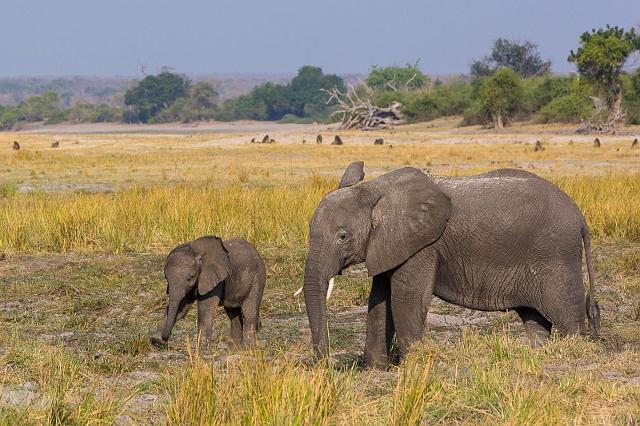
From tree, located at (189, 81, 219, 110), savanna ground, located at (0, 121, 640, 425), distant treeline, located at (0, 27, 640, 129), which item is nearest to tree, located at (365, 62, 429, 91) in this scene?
distant treeline, located at (0, 27, 640, 129)

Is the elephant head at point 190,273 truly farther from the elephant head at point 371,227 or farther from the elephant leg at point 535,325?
the elephant leg at point 535,325

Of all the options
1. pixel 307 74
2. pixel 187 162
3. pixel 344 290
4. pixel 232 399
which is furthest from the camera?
pixel 307 74

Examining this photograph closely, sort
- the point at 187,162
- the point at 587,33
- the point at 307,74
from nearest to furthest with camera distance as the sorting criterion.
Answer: the point at 187,162
the point at 587,33
the point at 307,74

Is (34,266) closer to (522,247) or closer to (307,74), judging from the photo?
(522,247)

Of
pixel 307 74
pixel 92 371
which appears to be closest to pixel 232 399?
pixel 92 371

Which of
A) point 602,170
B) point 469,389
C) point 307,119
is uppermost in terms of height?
point 469,389

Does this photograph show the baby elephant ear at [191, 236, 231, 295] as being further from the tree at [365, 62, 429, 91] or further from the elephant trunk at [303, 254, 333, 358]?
the tree at [365, 62, 429, 91]

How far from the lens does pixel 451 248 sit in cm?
749

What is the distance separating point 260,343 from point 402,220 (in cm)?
210

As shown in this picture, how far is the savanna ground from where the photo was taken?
5457 millimetres

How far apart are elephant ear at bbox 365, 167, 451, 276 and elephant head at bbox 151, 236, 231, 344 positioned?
1616 mm

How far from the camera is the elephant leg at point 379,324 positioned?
7.61 meters

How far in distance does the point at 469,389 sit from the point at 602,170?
68.8 ft

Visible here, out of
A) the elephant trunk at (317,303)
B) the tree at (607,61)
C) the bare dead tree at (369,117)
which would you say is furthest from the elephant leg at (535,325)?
the bare dead tree at (369,117)
